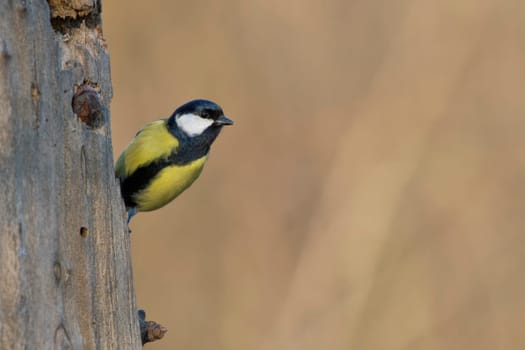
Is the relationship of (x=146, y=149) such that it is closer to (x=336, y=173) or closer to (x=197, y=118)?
(x=197, y=118)

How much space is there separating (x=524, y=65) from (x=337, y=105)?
107 centimetres

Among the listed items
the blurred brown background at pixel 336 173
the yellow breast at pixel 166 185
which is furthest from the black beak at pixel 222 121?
the blurred brown background at pixel 336 173

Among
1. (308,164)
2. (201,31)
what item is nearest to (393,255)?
(308,164)

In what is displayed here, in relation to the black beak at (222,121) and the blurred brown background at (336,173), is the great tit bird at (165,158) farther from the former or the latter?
the blurred brown background at (336,173)

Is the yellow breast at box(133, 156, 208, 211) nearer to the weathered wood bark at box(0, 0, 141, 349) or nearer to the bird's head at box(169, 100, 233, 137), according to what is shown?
the bird's head at box(169, 100, 233, 137)

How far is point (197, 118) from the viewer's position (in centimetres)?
312

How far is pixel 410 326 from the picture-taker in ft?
15.1

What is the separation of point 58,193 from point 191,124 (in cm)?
120

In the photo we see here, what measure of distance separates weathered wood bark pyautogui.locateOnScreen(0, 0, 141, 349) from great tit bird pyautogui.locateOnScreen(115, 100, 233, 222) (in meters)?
0.77

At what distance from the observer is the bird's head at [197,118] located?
3.06 meters

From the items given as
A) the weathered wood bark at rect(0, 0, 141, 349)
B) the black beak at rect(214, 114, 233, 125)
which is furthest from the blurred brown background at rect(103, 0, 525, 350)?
the weathered wood bark at rect(0, 0, 141, 349)

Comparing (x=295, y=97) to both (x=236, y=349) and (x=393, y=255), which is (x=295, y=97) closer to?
(x=393, y=255)

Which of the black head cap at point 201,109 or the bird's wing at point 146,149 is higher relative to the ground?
the black head cap at point 201,109

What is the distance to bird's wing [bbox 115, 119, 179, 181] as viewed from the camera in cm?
291
